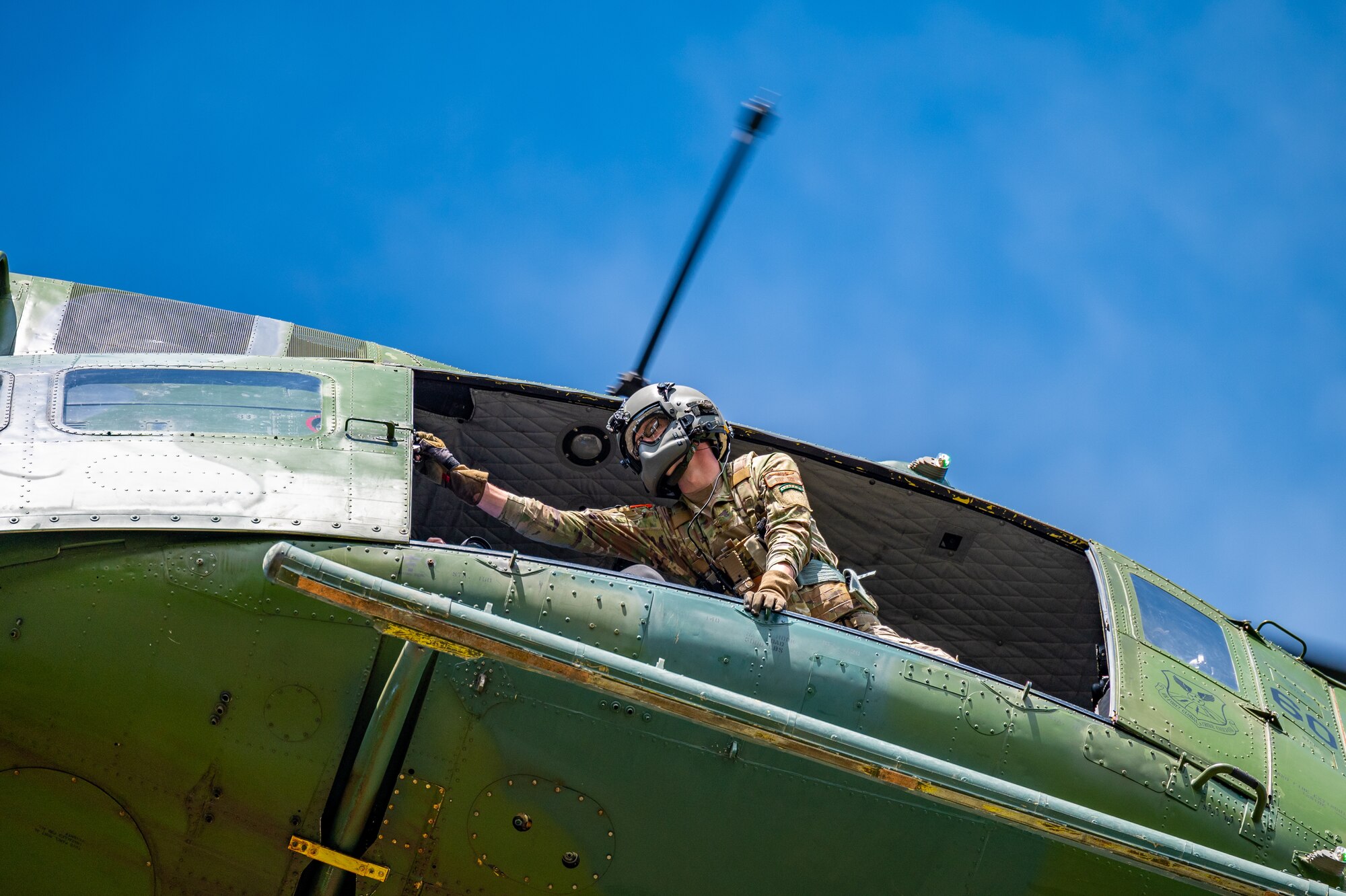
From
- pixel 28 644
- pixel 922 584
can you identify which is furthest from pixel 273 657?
pixel 922 584

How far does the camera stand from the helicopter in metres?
4.78

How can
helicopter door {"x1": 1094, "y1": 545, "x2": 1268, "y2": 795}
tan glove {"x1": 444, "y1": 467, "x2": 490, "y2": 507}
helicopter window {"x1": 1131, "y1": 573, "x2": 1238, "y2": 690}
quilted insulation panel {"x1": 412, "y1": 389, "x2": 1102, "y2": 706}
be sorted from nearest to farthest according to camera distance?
helicopter door {"x1": 1094, "y1": 545, "x2": 1268, "y2": 795}, tan glove {"x1": 444, "y1": 467, "x2": 490, "y2": 507}, helicopter window {"x1": 1131, "y1": 573, "x2": 1238, "y2": 690}, quilted insulation panel {"x1": 412, "y1": 389, "x2": 1102, "y2": 706}

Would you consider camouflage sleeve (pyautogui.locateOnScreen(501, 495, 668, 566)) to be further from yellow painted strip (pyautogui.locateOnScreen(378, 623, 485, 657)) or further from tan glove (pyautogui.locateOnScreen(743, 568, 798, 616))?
yellow painted strip (pyautogui.locateOnScreen(378, 623, 485, 657))

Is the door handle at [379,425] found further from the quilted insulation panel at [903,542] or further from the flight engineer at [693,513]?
the quilted insulation panel at [903,542]

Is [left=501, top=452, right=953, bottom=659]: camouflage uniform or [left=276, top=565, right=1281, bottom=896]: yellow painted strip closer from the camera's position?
[left=276, top=565, right=1281, bottom=896]: yellow painted strip

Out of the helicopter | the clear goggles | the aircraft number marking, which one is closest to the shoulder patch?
the clear goggles

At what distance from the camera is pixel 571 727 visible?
5.03 meters

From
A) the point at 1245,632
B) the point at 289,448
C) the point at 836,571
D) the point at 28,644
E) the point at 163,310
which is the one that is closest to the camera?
the point at 28,644

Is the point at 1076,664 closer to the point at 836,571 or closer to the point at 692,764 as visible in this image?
the point at 836,571

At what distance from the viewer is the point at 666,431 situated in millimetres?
6676

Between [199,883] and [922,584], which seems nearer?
[199,883]

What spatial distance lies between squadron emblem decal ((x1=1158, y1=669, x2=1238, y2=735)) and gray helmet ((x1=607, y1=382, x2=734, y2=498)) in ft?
8.36

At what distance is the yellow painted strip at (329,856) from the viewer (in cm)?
481

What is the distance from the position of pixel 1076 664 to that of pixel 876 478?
71.2 inches
